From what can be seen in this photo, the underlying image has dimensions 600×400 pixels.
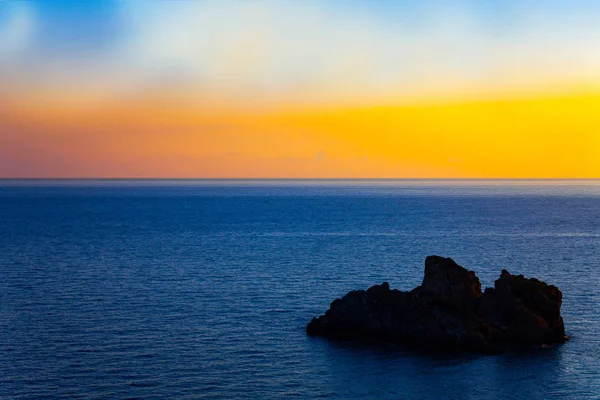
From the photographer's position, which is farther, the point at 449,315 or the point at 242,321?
the point at 242,321

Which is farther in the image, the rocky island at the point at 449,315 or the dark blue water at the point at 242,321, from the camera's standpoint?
the rocky island at the point at 449,315

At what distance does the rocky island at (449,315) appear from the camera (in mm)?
61188

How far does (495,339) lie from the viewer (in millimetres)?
61812

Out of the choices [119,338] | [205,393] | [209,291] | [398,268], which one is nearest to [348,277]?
[398,268]

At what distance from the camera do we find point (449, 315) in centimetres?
6188

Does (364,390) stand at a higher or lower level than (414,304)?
lower

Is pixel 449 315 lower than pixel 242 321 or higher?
higher

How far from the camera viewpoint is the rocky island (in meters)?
61.2

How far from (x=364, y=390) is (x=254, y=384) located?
297 inches

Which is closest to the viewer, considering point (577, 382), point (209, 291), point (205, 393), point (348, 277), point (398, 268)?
point (205, 393)

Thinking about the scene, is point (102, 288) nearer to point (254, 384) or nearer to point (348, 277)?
point (348, 277)

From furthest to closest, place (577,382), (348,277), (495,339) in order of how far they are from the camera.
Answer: (348,277)
(495,339)
(577,382)

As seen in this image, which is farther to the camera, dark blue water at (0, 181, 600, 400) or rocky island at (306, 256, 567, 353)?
rocky island at (306, 256, 567, 353)

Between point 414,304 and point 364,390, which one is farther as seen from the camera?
point 414,304
